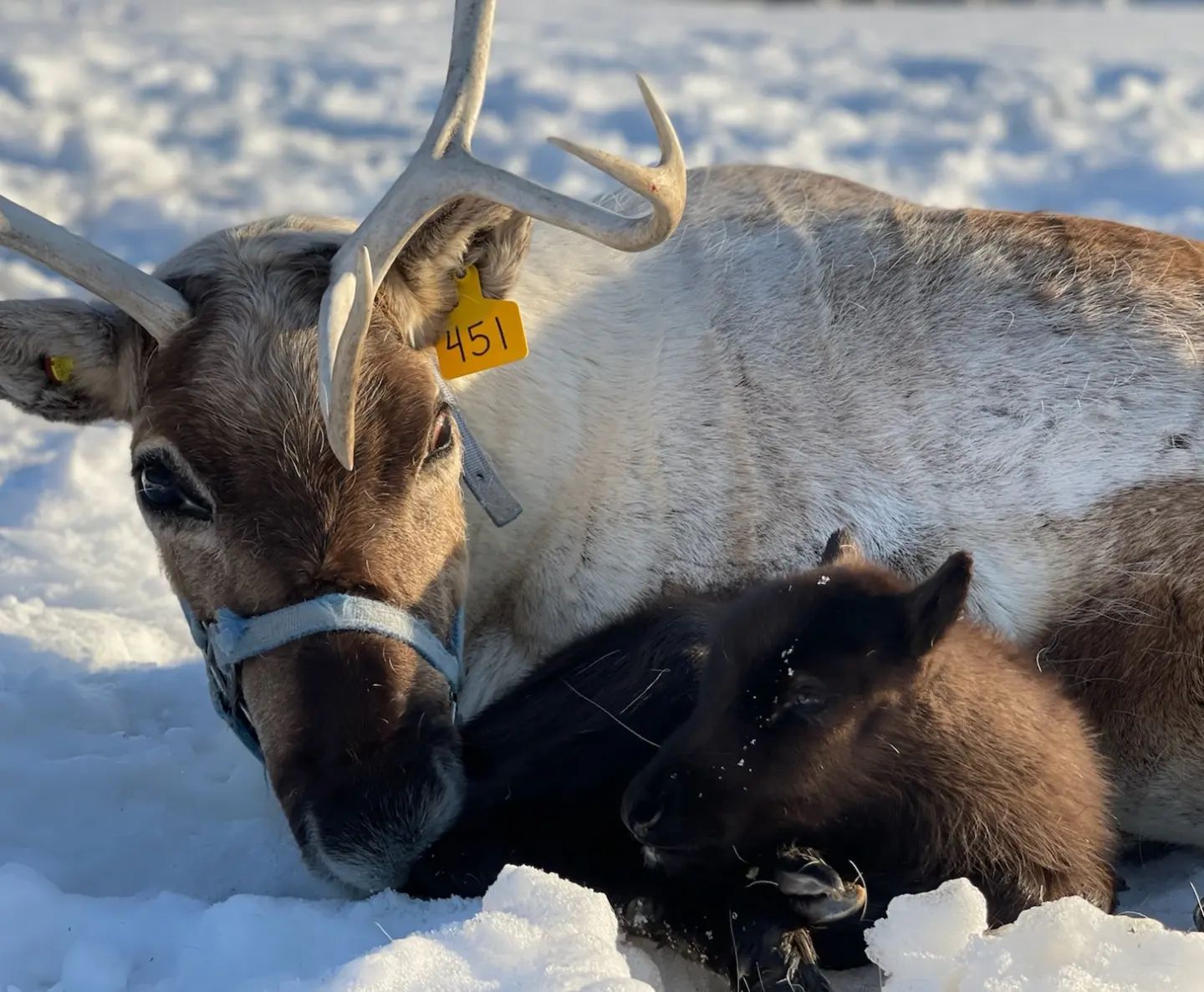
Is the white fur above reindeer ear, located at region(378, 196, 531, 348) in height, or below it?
below

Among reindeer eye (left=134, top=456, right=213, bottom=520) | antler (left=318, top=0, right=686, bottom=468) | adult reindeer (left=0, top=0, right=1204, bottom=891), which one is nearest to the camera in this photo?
antler (left=318, top=0, right=686, bottom=468)

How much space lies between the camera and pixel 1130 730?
3.66 meters

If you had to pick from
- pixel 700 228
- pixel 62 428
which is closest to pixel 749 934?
pixel 700 228

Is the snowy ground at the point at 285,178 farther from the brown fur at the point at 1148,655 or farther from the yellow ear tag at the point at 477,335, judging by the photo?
the yellow ear tag at the point at 477,335

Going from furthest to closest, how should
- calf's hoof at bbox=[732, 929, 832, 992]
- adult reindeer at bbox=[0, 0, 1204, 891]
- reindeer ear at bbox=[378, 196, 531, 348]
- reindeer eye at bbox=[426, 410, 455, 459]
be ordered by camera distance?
reindeer ear at bbox=[378, 196, 531, 348] < reindeer eye at bbox=[426, 410, 455, 459] < adult reindeer at bbox=[0, 0, 1204, 891] < calf's hoof at bbox=[732, 929, 832, 992]

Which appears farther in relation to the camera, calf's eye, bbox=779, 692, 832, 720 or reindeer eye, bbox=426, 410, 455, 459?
reindeer eye, bbox=426, 410, 455, 459

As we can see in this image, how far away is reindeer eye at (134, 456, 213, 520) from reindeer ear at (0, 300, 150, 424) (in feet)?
1.18

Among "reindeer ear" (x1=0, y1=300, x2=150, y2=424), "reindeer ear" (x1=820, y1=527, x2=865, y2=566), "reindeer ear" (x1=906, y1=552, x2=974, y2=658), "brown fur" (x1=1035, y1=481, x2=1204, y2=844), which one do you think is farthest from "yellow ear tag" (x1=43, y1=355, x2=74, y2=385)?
"brown fur" (x1=1035, y1=481, x2=1204, y2=844)

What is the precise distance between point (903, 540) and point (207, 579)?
169cm

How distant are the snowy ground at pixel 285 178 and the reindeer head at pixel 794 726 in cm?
30

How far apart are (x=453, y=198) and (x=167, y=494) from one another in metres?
0.89

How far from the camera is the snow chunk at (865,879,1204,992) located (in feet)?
7.95

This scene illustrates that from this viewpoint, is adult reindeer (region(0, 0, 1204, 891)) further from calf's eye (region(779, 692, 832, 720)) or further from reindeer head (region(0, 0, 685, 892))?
calf's eye (region(779, 692, 832, 720))

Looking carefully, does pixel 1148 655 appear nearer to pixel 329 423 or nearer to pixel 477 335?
pixel 477 335
